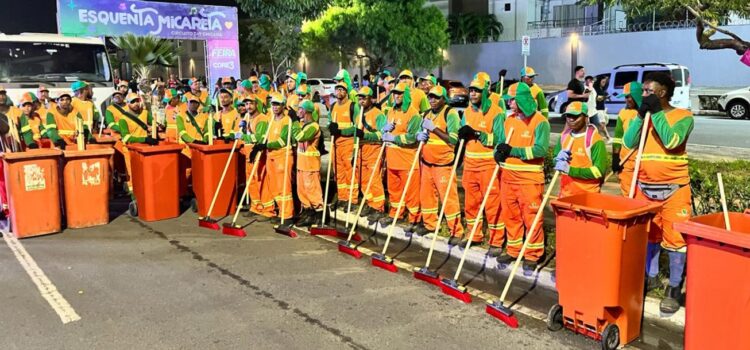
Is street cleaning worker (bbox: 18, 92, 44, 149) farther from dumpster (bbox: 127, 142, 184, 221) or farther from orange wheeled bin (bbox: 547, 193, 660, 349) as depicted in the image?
orange wheeled bin (bbox: 547, 193, 660, 349)

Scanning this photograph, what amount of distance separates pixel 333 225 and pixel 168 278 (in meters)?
2.89

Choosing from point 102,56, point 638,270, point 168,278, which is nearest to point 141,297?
point 168,278

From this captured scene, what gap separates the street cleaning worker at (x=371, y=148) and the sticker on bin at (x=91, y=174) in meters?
3.62

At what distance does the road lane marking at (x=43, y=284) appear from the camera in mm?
5359

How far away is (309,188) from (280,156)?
621mm

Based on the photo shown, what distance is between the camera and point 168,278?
6336 millimetres

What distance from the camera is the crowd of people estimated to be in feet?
17.0

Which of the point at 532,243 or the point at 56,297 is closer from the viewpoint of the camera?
the point at 56,297

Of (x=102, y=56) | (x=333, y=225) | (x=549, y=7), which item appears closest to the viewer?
(x=333, y=225)

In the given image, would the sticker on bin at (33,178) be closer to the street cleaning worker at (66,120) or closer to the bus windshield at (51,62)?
the street cleaning worker at (66,120)

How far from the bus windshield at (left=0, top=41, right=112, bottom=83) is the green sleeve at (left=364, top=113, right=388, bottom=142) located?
316 inches

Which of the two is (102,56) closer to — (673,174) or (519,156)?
(519,156)

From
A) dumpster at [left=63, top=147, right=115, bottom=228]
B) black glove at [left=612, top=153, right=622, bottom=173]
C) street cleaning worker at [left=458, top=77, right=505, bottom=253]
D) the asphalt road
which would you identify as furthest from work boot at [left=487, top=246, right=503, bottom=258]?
dumpster at [left=63, top=147, right=115, bottom=228]

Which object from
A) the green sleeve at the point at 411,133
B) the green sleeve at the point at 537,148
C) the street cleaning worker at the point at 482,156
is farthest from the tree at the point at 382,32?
the green sleeve at the point at 537,148
